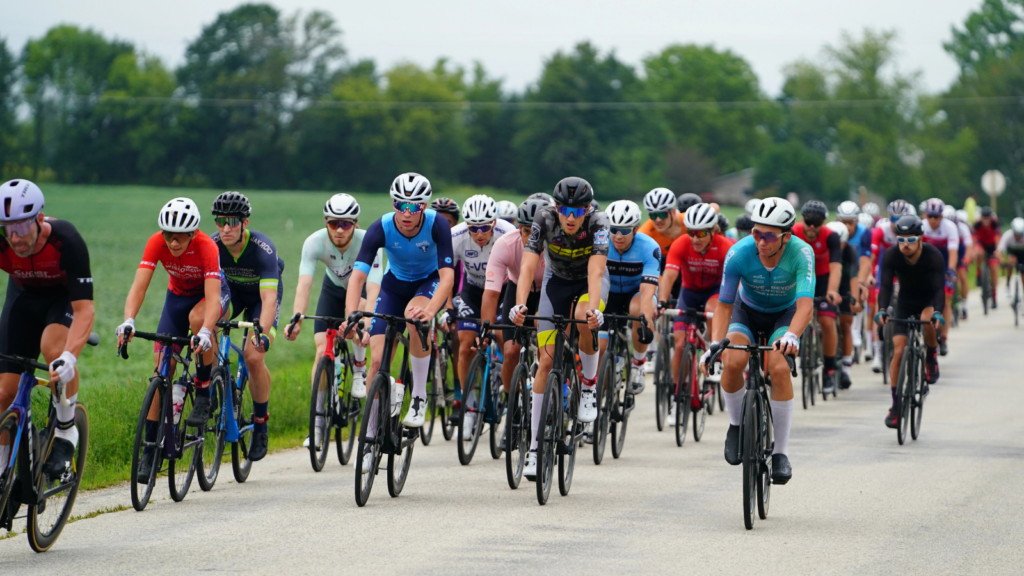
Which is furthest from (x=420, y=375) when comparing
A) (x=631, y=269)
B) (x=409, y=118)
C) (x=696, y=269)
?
(x=409, y=118)

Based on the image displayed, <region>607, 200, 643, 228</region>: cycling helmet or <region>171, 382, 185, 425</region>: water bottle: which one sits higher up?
<region>607, 200, 643, 228</region>: cycling helmet

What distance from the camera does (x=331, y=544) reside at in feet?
23.0

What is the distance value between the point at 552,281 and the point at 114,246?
37679mm

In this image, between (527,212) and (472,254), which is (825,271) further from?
(527,212)

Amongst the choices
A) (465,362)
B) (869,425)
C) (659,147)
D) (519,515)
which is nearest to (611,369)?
(465,362)

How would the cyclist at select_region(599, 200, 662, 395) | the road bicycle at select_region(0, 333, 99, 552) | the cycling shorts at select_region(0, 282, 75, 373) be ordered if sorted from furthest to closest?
the cyclist at select_region(599, 200, 662, 395)
the cycling shorts at select_region(0, 282, 75, 373)
the road bicycle at select_region(0, 333, 99, 552)

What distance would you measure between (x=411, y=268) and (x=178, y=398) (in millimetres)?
1945

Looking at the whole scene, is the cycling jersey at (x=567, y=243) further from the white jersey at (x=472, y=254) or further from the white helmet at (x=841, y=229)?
the white helmet at (x=841, y=229)

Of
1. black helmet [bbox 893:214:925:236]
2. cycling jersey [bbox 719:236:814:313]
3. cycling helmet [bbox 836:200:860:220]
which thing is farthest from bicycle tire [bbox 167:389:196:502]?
cycling helmet [bbox 836:200:860:220]

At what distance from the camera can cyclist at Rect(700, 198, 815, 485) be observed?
26.1ft

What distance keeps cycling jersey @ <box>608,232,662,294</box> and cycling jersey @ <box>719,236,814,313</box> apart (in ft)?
9.71

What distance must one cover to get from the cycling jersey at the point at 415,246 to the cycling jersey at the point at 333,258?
94 cm

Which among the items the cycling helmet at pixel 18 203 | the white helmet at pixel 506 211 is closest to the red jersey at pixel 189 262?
the cycling helmet at pixel 18 203

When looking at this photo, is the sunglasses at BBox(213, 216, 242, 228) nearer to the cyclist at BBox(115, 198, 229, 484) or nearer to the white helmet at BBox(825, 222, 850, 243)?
the cyclist at BBox(115, 198, 229, 484)
